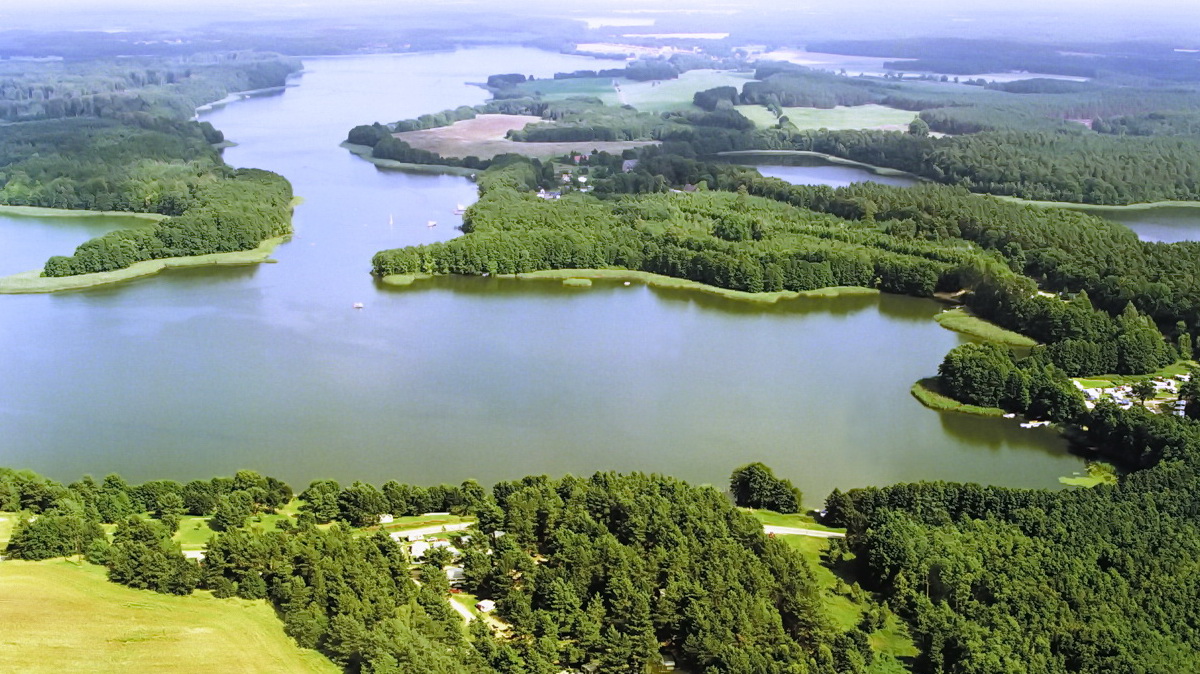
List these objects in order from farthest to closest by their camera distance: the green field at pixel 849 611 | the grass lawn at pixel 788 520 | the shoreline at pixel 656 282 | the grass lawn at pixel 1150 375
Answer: the shoreline at pixel 656 282
the grass lawn at pixel 1150 375
the grass lawn at pixel 788 520
the green field at pixel 849 611

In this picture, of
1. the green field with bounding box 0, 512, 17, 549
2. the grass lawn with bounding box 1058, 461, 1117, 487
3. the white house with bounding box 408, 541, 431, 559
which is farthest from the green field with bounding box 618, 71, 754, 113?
the green field with bounding box 0, 512, 17, 549

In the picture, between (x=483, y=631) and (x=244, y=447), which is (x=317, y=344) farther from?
(x=483, y=631)

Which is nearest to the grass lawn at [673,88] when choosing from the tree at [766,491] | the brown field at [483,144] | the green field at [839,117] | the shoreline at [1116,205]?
the green field at [839,117]

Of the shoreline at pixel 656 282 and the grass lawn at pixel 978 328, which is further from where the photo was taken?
the shoreline at pixel 656 282

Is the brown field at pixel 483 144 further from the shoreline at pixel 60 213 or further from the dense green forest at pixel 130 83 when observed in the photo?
the shoreline at pixel 60 213

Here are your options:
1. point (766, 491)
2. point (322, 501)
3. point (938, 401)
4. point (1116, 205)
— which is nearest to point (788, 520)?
point (766, 491)

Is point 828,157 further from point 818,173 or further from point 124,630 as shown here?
point 124,630
